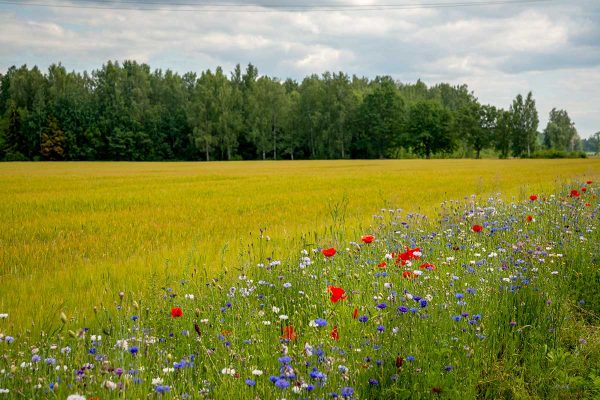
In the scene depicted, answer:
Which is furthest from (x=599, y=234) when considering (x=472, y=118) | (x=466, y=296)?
(x=472, y=118)

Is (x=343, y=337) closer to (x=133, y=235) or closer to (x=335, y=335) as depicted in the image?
(x=335, y=335)

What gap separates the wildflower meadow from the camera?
307 centimetres

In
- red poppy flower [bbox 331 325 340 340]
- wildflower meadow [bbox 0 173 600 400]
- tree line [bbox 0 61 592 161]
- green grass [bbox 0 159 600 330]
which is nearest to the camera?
wildflower meadow [bbox 0 173 600 400]

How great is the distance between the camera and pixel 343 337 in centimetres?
388

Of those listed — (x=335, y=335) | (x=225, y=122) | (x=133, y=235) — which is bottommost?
(x=133, y=235)

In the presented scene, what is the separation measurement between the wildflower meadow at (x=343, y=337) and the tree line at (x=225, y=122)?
300 feet

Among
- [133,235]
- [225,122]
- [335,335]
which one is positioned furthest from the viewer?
[225,122]

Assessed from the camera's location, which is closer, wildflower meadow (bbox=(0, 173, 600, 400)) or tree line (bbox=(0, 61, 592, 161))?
wildflower meadow (bbox=(0, 173, 600, 400))

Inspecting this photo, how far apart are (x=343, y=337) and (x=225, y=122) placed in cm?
9495

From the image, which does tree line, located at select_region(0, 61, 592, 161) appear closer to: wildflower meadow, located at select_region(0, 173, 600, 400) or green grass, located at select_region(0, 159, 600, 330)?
green grass, located at select_region(0, 159, 600, 330)

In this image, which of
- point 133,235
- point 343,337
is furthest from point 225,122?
point 343,337

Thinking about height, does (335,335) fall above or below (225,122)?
below

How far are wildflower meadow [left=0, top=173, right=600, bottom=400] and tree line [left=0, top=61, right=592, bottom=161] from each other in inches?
3594

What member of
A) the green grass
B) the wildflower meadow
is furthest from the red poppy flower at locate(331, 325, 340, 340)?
the green grass
